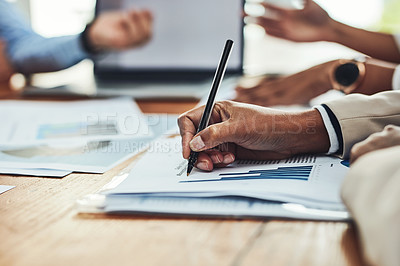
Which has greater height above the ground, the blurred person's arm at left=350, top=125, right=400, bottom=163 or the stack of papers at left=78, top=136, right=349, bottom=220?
the blurred person's arm at left=350, top=125, right=400, bottom=163

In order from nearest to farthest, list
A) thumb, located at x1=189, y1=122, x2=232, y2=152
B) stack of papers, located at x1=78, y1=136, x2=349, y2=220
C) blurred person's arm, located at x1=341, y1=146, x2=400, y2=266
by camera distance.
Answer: blurred person's arm, located at x1=341, y1=146, x2=400, y2=266, stack of papers, located at x1=78, y1=136, x2=349, y2=220, thumb, located at x1=189, y1=122, x2=232, y2=152

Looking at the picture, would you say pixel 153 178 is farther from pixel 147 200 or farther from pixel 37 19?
pixel 37 19

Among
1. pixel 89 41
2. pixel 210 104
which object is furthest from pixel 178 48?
pixel 210 104

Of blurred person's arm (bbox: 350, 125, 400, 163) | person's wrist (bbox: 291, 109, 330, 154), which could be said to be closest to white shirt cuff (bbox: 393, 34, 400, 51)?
person's wrist (bbox: 291, 109, 330, 154)

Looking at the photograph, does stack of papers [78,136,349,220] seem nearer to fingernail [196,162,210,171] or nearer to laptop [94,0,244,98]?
fingernail [196,162,210,171]

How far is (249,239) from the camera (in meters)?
0.37

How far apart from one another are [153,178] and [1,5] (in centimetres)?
140

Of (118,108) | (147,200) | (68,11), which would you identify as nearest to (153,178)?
(147,200)

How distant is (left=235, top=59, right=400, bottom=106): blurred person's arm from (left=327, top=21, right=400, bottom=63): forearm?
0.06 meters

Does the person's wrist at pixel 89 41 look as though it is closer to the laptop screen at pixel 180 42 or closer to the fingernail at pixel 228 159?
the laptop screen at pixel 180 42

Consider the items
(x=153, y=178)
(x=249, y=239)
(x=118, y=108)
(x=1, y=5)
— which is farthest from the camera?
(x=1, y=5)

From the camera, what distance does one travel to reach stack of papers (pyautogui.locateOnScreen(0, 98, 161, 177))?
1.96 ft

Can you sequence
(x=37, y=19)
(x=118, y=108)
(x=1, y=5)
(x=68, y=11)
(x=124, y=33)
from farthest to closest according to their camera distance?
(x=37, y=19)
(x=68, y=11)
(x=1, y=5)
(x=124, y=33)
(x=118, y=108)

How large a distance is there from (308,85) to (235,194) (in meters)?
0.66
